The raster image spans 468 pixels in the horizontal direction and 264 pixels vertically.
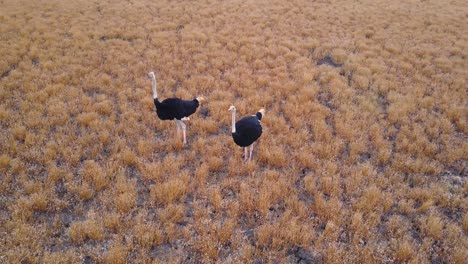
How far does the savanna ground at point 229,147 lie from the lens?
683 centimetres

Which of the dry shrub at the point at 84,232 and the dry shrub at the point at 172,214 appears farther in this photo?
the dry shrub at the point at 172,214

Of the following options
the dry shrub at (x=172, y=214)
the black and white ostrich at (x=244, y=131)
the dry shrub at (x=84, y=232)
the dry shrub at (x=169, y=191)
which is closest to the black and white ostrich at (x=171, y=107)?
A: the black and white ostrich at (x=244, y=131)

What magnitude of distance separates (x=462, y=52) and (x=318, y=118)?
391 inches

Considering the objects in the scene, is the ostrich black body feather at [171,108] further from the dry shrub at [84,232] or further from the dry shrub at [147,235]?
the dry shrub at [84,232]

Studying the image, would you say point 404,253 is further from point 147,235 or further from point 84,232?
point 84,232

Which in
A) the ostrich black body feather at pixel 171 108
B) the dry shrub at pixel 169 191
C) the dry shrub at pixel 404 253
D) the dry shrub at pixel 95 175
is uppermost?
the ostrich black body feather at pixel 171 108

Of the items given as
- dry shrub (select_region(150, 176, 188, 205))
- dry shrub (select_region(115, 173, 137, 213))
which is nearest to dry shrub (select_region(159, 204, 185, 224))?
dry shrub (select_region(150, 176, 188, 205))

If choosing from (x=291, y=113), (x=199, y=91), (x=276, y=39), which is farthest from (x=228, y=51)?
(x=291, y=113)

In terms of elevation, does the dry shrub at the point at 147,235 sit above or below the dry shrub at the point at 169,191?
below

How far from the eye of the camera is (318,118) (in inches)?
438

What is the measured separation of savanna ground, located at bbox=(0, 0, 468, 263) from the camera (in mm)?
6828

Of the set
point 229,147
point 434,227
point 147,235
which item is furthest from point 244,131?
point 434,227

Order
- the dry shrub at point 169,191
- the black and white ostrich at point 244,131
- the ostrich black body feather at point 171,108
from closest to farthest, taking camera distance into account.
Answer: the dry shrub at point 169,191 < the black and white ostrich at point 244,131 < the ostrich black body feather at point 171,108

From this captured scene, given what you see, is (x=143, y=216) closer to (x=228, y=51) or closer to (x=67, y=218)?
(x=67, y=218)
